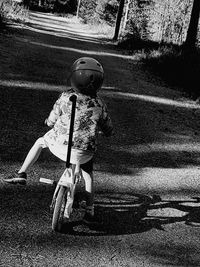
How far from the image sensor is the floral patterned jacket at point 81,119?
3.56 metres

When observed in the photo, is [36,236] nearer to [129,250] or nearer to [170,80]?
[129,250]

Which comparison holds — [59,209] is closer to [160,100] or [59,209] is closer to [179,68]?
[160,100]

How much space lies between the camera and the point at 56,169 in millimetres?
5156

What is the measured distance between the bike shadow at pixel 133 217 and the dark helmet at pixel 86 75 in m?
1.42

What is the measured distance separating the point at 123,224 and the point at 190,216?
0.95 meters

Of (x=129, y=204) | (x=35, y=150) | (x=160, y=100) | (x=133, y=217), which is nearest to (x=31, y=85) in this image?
(x=160, y=100)

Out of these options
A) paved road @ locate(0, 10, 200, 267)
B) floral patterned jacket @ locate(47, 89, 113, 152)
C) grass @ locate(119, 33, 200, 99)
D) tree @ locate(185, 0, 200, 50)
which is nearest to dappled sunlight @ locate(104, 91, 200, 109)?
paved road @ locate(0, 10, 200, 267)

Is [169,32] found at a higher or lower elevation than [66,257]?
higher

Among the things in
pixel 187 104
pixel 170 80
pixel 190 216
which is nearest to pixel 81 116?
pixel 190 216

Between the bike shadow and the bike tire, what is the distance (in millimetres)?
125

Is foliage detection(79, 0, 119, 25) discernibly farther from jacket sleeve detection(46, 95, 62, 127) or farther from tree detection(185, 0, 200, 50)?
jacket sleeve detection(46, 95, 62, 127)

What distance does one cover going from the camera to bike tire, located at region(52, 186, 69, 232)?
3500 mm

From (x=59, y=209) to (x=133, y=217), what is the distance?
1.09 metres

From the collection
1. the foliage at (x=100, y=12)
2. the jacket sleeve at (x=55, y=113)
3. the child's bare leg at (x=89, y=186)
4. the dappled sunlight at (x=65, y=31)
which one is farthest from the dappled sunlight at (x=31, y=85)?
the foliage at (x=100, y=12)
